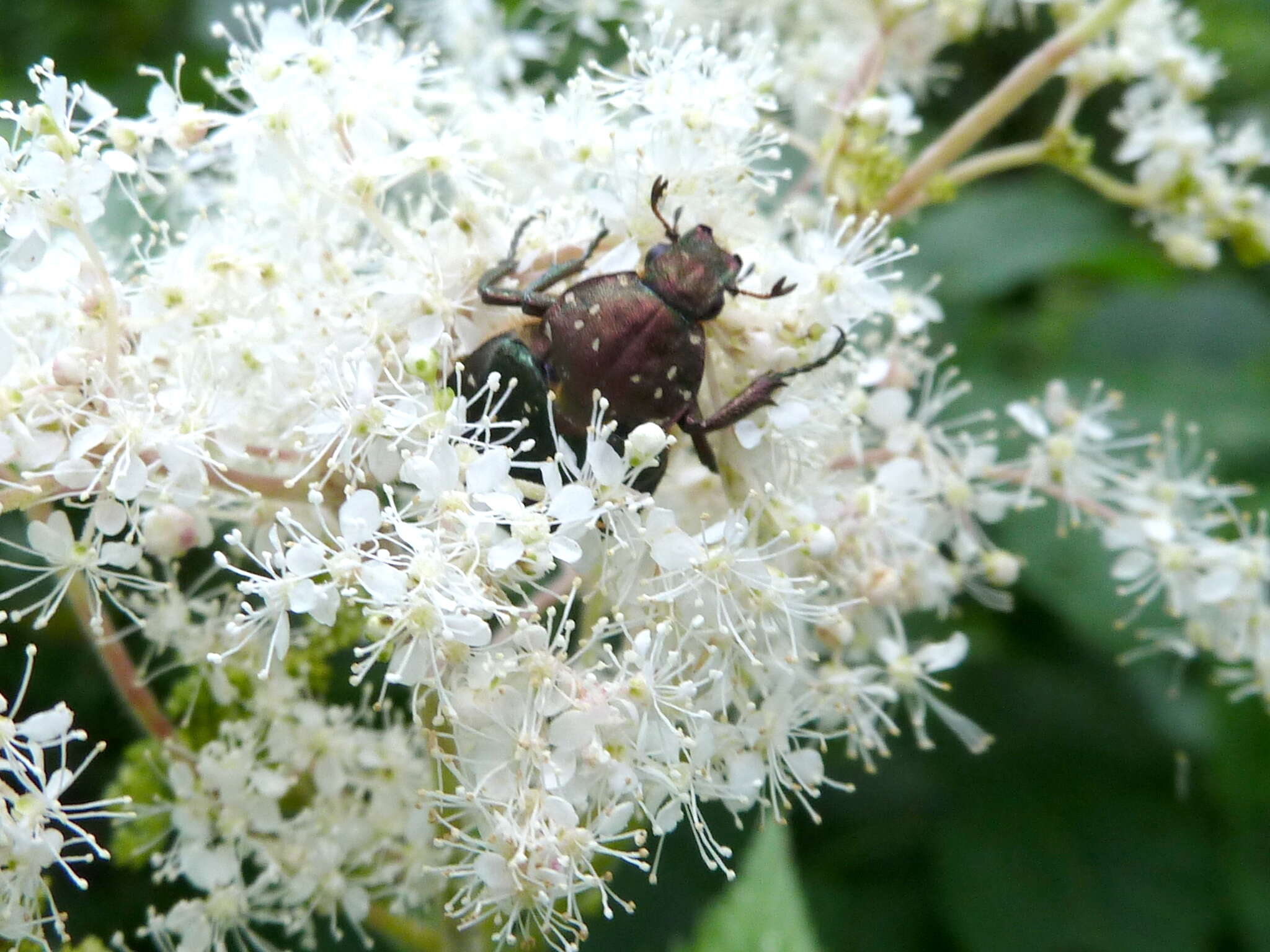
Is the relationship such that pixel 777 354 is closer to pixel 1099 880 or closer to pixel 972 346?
pixel 972 346

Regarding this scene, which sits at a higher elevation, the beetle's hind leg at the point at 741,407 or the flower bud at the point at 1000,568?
the beetle's hind leg at the point at 741,407

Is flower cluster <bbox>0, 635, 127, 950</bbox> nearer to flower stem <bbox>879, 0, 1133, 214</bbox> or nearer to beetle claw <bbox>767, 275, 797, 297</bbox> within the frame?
beetle claw <bbox>767, 275, 797, 297</bbox>

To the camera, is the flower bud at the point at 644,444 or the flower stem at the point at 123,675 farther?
the flower stem at the point at 123,675

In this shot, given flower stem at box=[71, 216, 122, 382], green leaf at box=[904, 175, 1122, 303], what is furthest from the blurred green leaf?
flower stem at box=[71, 216, 122, 382]

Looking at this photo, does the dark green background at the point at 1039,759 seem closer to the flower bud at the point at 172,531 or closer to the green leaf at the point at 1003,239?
the green leaf at the point at 1003,239

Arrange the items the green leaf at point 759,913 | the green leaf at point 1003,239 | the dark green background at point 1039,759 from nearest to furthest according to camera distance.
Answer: the green leaf at point 759,913 → the dark green background at point 1039,759 → the green leaf at point 1003,239

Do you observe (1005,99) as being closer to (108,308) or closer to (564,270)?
(564,270)

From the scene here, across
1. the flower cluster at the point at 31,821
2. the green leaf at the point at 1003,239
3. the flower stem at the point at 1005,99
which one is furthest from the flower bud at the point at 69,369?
the green leaf at the point at 1003,239
